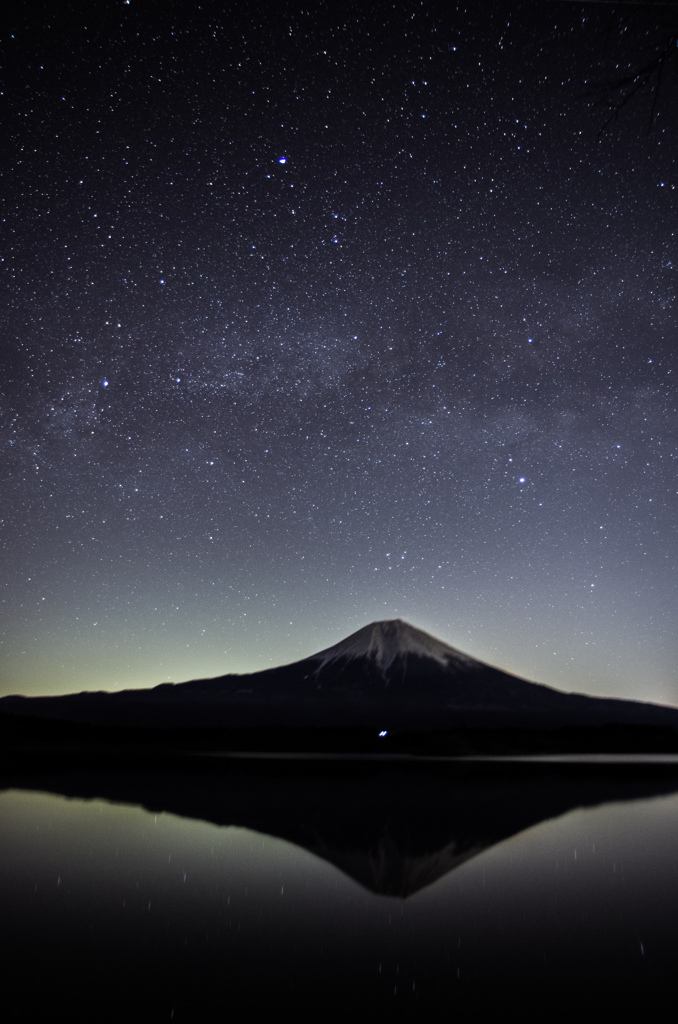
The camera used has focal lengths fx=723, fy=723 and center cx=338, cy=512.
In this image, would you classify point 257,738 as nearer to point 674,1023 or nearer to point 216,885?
point 216,885

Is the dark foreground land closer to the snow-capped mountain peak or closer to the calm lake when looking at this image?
the calm lake

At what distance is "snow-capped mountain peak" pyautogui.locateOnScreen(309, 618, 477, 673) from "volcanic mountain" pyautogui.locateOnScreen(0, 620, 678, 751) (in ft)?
0.76

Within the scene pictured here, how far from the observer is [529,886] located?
822 centimetres

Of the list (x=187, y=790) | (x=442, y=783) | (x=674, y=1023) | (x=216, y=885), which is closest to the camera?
(x=674, y=1023)

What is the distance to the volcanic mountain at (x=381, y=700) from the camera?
118250mm

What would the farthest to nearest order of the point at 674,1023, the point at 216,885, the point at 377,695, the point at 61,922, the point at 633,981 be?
the point at 377,695
the point at 216,885
the point at 61,922
the point at 633,981
the point at 674,1023

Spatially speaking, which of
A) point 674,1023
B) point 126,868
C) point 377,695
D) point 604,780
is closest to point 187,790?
point 126,868

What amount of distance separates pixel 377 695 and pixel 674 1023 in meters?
134

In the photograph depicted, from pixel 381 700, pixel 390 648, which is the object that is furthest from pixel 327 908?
pixel 390 648

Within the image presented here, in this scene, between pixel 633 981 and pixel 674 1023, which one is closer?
pixel 674 1023

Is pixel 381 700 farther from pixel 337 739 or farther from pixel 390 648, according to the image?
pixel 337 739

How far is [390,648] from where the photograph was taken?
162500 millimetres

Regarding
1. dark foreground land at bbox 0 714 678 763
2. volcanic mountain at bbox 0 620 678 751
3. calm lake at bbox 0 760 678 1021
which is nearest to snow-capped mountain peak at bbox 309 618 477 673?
volcanic mountain at bbox 0 620 678 751

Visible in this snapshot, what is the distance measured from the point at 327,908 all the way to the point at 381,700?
420ft
